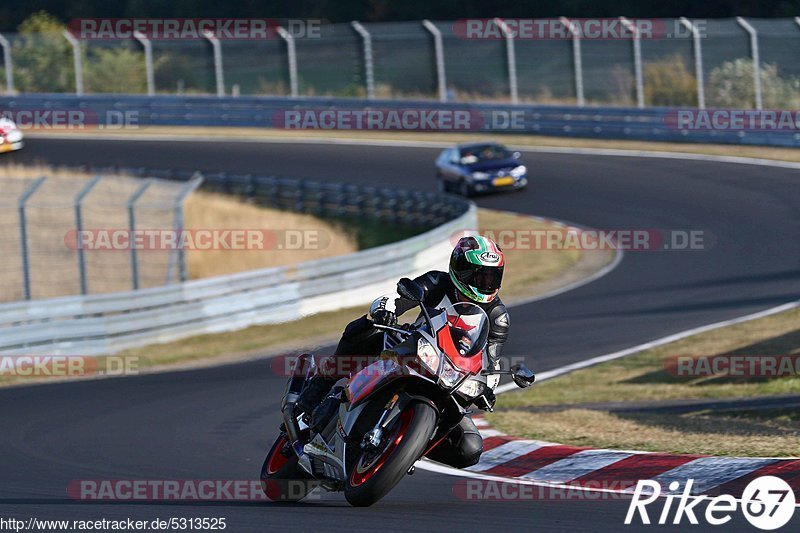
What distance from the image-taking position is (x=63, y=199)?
18.5 m

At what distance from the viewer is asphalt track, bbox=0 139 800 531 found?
7.04m

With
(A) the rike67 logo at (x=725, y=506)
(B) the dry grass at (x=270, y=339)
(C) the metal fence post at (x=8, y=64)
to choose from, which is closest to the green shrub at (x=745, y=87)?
(B) the dry grass at (x=270, y=339)

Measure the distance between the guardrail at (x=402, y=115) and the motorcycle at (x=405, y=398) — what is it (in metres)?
27.2

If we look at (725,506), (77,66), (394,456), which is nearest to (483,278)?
(394,456)

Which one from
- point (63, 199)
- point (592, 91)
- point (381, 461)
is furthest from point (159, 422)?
point (592, 91)

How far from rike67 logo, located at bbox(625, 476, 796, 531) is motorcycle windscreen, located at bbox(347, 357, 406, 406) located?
5.01 feet

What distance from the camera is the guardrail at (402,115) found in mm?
33594

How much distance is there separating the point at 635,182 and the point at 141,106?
67.5 feet

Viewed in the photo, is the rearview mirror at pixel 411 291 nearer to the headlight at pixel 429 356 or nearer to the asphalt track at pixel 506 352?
the headlight at pixel 429 356

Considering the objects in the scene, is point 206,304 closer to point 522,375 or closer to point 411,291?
point 411,291

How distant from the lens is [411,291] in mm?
6855

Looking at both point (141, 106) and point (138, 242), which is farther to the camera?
point (141, 106)

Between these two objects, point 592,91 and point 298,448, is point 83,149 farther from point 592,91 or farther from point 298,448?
point 298,448

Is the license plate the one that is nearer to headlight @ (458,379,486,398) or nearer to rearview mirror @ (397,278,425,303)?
rearview mirror @ (397,278,425,303)
